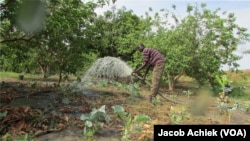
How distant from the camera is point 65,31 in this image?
28.9 ft

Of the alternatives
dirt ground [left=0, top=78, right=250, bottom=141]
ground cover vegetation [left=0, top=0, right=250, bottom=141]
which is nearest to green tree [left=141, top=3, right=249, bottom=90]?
ground cover vegetation [left=0, top=0, right=250, bottom=141]

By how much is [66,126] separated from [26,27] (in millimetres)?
5172

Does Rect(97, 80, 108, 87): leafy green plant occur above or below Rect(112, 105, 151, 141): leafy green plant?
above

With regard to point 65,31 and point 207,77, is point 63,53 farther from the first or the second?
point 207,77

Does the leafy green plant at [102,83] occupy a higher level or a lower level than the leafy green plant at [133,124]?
higher

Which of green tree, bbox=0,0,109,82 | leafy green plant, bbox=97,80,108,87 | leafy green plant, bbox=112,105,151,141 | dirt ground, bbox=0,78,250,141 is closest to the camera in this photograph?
leafy green plant, bbox=112,105,151,141

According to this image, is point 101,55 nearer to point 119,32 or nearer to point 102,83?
point 119,32

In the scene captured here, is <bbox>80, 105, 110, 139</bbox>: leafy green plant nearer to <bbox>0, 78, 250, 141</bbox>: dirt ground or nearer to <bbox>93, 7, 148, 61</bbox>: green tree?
<bbox>0, 78, 250, 141</bbox>: dirt ground

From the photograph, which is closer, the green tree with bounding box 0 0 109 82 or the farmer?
the green tree with bounding box 0 0 109 82

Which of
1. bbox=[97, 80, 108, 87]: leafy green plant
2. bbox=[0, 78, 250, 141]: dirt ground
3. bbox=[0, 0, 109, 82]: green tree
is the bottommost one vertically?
bbox=[0, 78, 250, 141]: dirt ground

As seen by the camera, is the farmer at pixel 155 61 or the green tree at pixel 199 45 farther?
the green tree at pixel 199 45

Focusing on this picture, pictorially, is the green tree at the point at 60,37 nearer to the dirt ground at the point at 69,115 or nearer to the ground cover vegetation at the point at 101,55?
the ground cover vegetation at the point at 101,55

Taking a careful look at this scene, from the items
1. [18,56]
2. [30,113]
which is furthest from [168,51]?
[30,113]

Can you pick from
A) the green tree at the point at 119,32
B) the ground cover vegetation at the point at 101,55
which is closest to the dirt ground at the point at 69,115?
the ground cover vegetation at the point at 101,55
